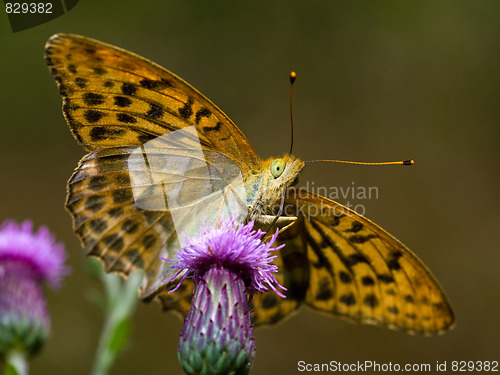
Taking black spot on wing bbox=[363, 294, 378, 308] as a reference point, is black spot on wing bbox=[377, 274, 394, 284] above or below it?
above

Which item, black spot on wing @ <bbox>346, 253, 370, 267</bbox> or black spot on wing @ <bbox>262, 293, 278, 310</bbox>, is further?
black spot on wing @ <bbox>262, 293, 278, 310</bbox>

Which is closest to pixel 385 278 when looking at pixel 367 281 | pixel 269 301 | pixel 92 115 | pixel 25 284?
pixel 367 281

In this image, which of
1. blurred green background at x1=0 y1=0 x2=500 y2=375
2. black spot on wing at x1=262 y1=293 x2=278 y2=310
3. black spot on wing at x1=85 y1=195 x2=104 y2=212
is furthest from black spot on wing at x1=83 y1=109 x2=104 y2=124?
blurred green background at x1=0 y1=0 x2=500 y2=375

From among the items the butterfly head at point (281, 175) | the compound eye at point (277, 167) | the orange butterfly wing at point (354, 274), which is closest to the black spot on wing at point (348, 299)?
the orange butterfly wing at point (354, 274)

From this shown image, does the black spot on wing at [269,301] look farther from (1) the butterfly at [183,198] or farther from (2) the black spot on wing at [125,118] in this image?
(2) the black spot on wing at [125,118]

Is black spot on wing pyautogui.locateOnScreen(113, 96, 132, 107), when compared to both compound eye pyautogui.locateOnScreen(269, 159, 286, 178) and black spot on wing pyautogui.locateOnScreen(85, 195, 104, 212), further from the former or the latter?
compound eye pyautogui.locateOnScreen(269, 159, 286, 178)

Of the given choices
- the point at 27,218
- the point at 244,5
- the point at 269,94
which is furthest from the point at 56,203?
the point at 244,5

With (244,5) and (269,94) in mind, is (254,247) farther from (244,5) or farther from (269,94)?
(244,5)

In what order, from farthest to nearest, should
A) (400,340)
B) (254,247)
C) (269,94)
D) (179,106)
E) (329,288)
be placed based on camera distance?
(269,94) → (400,340) → (329,288) → (179,106) → (254,247)
